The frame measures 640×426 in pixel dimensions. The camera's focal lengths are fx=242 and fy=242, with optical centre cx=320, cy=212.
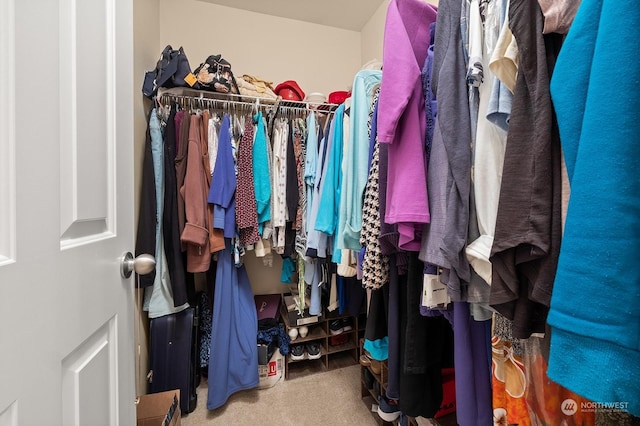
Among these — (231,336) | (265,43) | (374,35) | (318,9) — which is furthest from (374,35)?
(231,336)

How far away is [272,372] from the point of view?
5.45 feet

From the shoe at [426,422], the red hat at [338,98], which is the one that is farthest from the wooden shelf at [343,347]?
the red hat at [338,98]

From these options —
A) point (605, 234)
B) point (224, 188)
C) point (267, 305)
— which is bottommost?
point (267, 305)

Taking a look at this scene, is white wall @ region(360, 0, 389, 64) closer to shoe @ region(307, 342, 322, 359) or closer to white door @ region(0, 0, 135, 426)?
white door @ region(0, 0, 135, 426)

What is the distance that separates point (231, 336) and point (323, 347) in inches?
28.0

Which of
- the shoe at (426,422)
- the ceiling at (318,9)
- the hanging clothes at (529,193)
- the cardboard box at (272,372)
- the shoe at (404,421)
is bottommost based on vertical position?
the cardboard box at (272,372)

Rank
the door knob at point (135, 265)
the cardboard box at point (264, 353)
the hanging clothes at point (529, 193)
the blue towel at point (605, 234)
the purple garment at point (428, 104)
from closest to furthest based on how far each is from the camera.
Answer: the blue towel at point (605, 234) → the hanging clothes at point (529, 193) → the door knob at point (135, 265) → the purple garment at point (428, 104) → the cardboard box at point (264, 353)

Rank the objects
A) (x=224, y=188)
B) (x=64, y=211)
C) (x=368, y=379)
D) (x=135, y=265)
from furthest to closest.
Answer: (x=368, y=379) < (x=224, y=188) < (x=135, y=265) < (x=64, y=211)

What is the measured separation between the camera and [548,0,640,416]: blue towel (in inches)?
11.0

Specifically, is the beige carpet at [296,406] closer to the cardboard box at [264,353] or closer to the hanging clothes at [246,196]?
the cardboard box at [264,353]

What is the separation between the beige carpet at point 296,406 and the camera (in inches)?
54.1

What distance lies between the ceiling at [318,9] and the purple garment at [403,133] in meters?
1.51

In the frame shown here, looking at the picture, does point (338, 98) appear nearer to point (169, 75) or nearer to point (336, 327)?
point (169, 75)

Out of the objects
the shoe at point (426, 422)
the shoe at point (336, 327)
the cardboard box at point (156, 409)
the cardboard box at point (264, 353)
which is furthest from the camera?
the shoe at point (336, 327)
